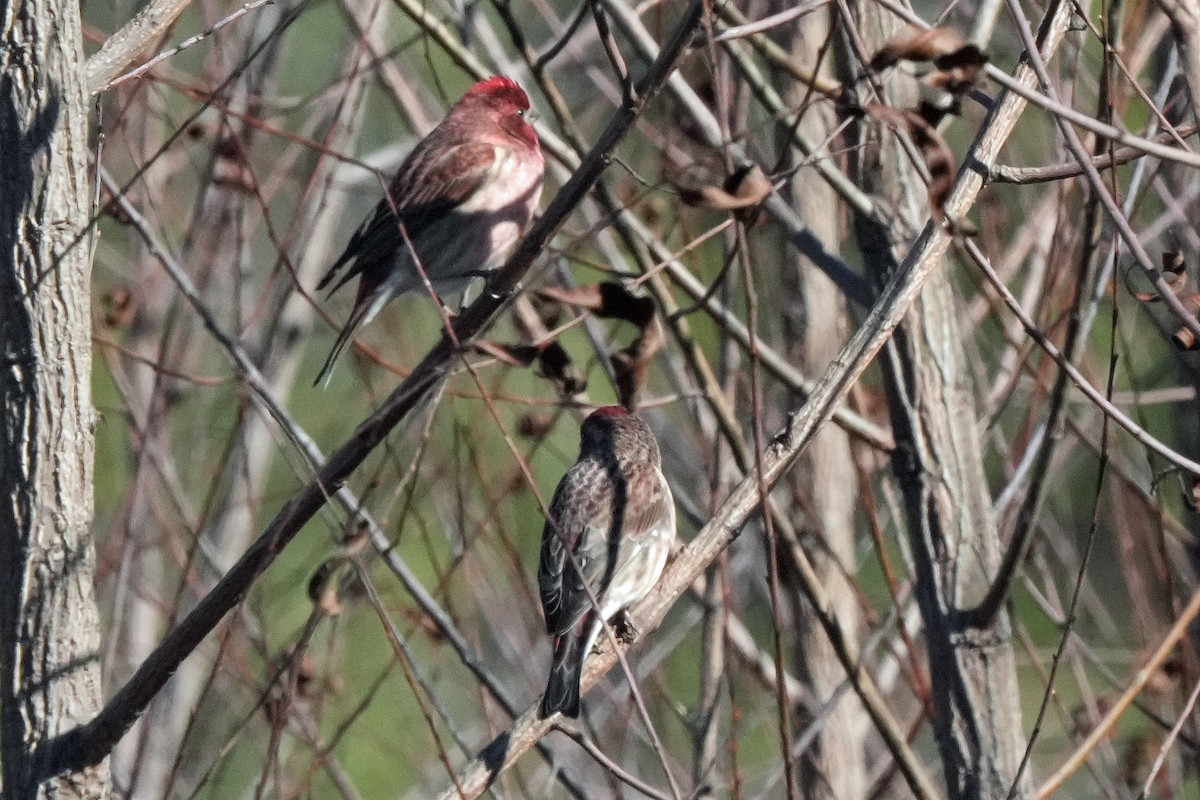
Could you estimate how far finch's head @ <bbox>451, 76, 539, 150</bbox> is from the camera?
5.06 meters

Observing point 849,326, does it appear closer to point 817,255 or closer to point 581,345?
point 817,255

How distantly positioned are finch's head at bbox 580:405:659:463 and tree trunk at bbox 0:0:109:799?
2.14 meters

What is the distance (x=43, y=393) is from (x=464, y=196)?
2.46m

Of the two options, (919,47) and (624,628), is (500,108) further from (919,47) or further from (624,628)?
(919,47)

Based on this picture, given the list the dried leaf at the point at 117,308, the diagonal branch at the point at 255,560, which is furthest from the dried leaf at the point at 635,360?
the dried leaf at the point at 117,308

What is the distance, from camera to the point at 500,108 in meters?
5.12

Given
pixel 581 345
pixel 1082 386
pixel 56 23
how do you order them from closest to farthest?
pixel 1082 386
pixel 56 23
pixel 581 345

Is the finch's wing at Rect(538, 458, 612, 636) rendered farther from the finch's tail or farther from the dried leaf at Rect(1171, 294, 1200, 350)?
the dried leaf at Rect(1171, 294, 1200, 350)

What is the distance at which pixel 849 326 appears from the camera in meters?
5.65

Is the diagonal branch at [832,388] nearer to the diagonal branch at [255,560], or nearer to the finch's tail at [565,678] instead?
the finch's tail at [565,678]

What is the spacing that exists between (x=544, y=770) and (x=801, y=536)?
165 cm

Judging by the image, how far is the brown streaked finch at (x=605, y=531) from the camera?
3998mm

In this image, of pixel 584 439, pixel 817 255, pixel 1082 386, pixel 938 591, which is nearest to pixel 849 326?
pixel 584 439

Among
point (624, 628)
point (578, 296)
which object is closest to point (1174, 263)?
point (578, 296)
